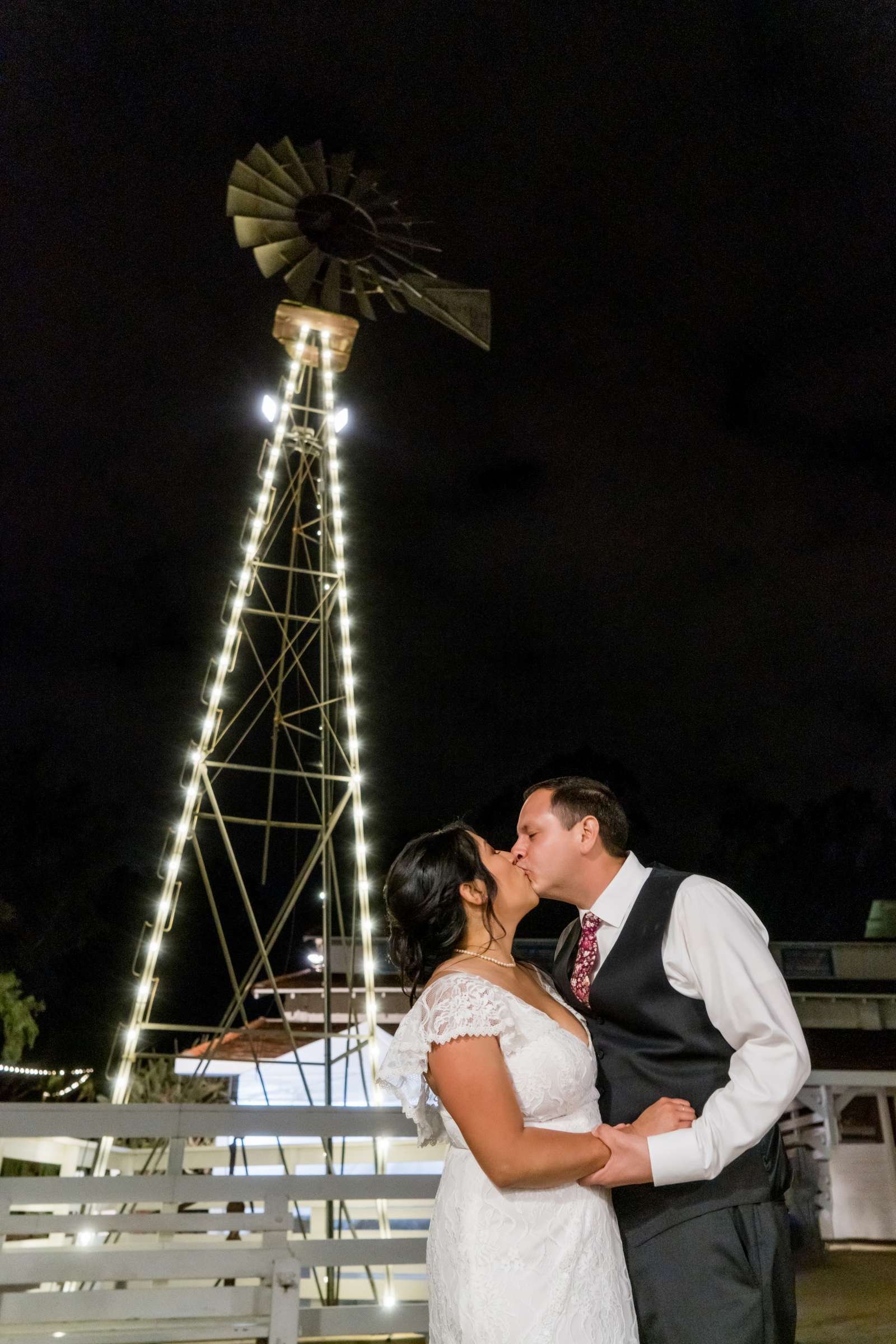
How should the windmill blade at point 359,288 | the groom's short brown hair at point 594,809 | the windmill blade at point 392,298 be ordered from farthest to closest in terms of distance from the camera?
the windmill blade at point 392,298, the windmill blade at point 359,288, the groom's short brown hair at point 594,809

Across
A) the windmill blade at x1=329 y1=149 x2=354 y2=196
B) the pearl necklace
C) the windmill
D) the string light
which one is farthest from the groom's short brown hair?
the windmill blade at x1=329 y1=149 x2=354 y2=196

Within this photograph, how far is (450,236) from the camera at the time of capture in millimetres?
10586

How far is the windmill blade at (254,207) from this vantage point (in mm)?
5832

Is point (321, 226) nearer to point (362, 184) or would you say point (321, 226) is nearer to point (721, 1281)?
point (362, 184)

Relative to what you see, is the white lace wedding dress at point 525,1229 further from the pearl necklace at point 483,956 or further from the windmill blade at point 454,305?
the windmill blade at point 454,305

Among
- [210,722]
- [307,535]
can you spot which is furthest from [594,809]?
[307,535]

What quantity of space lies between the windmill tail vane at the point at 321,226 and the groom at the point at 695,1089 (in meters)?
5.13

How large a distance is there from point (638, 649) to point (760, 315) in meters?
11.6

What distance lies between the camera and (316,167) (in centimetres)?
581

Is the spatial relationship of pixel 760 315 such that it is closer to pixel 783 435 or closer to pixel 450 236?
pixel 783 435

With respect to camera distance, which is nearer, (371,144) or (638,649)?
(371,144)

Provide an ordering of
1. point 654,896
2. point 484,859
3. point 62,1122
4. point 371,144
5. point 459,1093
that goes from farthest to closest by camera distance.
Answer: point 371,144, point 62,1122, point 484,859, point 654,896, point 459,1093

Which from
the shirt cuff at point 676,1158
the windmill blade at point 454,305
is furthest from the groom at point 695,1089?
the windmill blade at point 454,305

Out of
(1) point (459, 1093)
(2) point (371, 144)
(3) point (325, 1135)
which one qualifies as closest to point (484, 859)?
(1) point (459, 1093)
